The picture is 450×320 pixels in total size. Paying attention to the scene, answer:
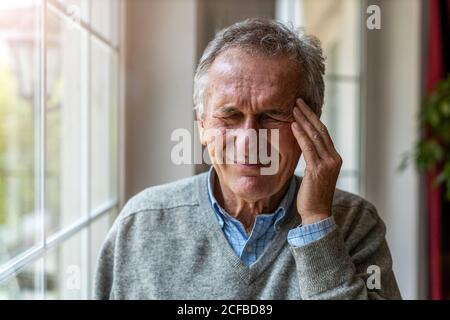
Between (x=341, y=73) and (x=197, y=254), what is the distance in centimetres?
37

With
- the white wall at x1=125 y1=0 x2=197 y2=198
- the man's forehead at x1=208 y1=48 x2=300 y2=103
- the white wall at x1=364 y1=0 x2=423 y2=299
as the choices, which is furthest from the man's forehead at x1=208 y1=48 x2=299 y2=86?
the white wall at x1=364 y1=0 x2=423 y2=299

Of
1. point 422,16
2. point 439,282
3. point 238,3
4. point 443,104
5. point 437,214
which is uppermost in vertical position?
point 422,16

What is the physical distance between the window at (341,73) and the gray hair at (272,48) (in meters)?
0.04

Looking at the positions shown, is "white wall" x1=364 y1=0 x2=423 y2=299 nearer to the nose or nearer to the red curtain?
the red curtain

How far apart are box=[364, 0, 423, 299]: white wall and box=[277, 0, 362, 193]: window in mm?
48

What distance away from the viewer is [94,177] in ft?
2.32

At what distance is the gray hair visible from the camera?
1.88 ft

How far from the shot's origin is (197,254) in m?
0.66

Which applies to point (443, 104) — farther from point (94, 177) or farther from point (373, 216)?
point (94, 177)

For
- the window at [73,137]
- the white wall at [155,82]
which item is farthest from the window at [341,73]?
the window at [73,137]

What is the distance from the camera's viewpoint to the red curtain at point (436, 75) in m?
1.65

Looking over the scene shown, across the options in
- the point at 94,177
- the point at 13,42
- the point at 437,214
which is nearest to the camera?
the point at 94,177

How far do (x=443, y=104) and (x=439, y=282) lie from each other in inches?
22.8
